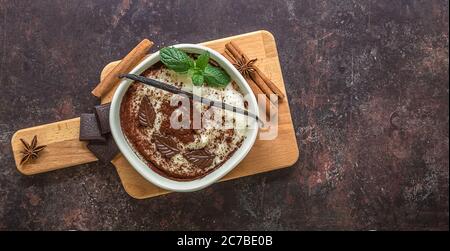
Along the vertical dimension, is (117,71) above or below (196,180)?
above

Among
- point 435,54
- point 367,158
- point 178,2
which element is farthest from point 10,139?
point 435,54

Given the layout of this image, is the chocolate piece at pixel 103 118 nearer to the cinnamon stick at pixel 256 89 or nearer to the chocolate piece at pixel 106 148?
the chocolate piece at pixel 106 148

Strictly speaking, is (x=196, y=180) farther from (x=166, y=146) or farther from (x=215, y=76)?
(x=215, y=76)

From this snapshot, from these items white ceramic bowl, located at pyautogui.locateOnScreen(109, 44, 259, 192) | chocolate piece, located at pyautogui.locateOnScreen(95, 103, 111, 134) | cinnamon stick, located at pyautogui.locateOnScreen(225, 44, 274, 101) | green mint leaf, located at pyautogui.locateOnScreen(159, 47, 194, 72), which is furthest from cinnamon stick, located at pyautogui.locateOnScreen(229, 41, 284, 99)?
chocolate piece, located at pyautogui.locateOnScreen(95, 103, 111, 134)

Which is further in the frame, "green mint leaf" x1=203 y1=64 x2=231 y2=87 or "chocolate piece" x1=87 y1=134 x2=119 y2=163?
"chocolate piece" x1=87 y1=134 x2=119 y2=163

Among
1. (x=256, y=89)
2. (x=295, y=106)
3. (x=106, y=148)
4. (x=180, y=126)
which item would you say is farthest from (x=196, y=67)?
(x=295, y=106)

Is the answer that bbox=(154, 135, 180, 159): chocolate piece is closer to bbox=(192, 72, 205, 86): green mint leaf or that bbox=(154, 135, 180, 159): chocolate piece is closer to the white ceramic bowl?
the white ceramic bowl

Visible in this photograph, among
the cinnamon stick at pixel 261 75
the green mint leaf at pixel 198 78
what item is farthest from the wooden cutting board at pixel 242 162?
the green mint leaf at pixel 198 78
